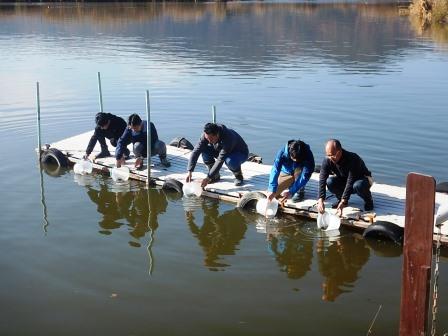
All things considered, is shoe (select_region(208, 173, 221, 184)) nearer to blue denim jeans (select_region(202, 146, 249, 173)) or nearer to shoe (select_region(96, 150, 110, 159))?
blue denim jeans (select_region(202, 146, 249, 173))

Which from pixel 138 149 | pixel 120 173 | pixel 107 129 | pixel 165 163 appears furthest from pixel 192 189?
pixel 107 129

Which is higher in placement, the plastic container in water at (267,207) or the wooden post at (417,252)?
the wooden post at (417,252)

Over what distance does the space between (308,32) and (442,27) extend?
989 centimetres

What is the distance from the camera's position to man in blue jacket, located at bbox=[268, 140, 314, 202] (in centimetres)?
1066

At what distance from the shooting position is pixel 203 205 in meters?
12.1

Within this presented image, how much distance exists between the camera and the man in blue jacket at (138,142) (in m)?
13.0

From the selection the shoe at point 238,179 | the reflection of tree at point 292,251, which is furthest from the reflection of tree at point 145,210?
the reflection of tree at point 292,251

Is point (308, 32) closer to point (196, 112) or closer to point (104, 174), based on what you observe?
point (196, 112)

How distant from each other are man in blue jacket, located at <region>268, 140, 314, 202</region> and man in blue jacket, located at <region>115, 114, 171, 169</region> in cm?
331

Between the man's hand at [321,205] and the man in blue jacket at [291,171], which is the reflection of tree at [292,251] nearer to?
the man's hand at [321,205]

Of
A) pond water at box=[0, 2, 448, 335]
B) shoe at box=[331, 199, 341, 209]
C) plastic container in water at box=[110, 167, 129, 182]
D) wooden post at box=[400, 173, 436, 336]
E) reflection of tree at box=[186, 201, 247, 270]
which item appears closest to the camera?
wooden post at box=[400, 173, 436, 336]

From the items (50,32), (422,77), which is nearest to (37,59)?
(50,32)

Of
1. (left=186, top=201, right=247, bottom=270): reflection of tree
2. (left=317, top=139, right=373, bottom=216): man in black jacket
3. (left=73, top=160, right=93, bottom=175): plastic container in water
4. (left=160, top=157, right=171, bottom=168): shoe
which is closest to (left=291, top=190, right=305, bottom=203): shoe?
(left=317, top=139, right=373, bottom=216): man in black jacket

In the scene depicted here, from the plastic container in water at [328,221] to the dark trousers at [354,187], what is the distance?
1.77 ft
